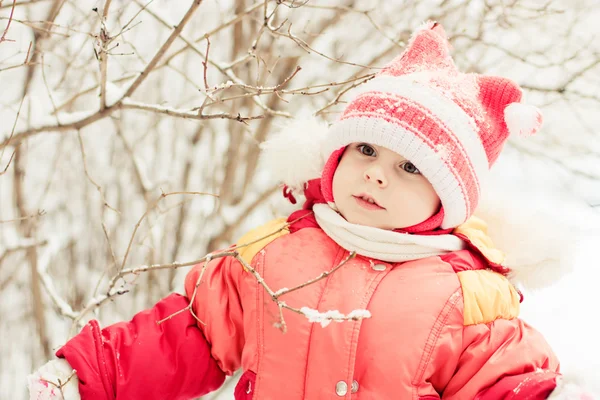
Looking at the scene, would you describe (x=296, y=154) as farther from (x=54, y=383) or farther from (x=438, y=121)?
(x=54, y=383)

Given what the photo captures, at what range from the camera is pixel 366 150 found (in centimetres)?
154

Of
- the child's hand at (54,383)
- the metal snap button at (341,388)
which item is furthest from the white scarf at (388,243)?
the child's hand at (54,383)

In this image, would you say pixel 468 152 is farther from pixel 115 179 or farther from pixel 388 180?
pixel 115 179

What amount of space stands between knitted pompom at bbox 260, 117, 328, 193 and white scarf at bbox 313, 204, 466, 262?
0.80 feet

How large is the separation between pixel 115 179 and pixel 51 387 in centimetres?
191

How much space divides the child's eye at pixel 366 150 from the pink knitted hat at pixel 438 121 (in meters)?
0.04

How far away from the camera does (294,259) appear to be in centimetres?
152

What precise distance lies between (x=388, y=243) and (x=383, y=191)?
145 millimetres

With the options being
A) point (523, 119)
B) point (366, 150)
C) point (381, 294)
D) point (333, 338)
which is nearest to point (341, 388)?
point (333, 338)

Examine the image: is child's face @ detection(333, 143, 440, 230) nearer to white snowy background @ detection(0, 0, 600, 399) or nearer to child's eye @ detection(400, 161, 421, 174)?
child's eye @ detection(400, 161, 421, 174)

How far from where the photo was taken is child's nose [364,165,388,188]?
1440mm

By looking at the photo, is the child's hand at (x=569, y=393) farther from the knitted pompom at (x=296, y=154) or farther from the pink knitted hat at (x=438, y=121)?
the knitted pompom at (x=296, y=154)

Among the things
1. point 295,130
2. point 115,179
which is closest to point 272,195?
point 115,179

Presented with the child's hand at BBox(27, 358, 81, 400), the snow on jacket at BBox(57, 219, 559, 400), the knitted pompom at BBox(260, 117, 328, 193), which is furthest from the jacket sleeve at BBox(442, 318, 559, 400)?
the child's hand at BBox(27, 358, 81, 400)
